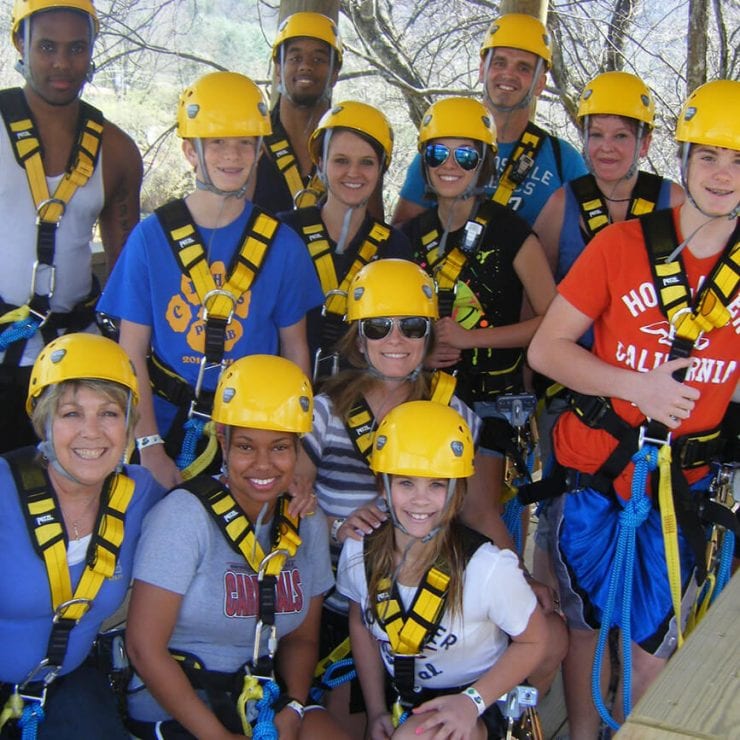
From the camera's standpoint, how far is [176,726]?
3.26 m

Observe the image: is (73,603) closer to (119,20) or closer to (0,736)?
(0,736)

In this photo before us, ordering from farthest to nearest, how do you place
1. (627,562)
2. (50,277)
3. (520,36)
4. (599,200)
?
(520,36) < (599,200) < (50,277) < (627,562)

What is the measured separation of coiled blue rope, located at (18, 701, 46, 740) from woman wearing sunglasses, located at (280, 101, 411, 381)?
6.15ft

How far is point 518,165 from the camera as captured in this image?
504 centimetres

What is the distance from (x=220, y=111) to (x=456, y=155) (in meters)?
1.13

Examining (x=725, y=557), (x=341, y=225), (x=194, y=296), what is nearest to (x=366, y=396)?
(x=194, y=296)

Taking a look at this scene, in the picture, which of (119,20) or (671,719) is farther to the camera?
(119,20)

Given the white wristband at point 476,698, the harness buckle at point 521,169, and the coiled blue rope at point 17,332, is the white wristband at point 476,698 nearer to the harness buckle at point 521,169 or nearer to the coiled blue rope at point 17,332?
the coiled blue rope at point 17,332

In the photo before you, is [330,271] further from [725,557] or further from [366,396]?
[725,557]

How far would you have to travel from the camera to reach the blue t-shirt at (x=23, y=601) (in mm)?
2988

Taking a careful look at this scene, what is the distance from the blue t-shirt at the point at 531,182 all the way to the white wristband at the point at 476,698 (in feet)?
8.39

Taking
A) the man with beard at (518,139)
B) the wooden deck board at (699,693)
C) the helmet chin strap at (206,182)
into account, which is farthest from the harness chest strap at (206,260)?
the wooden deck board at (699,693)

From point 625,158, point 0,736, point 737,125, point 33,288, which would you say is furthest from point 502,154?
point 0,736

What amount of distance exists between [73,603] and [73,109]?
7.99 ft
